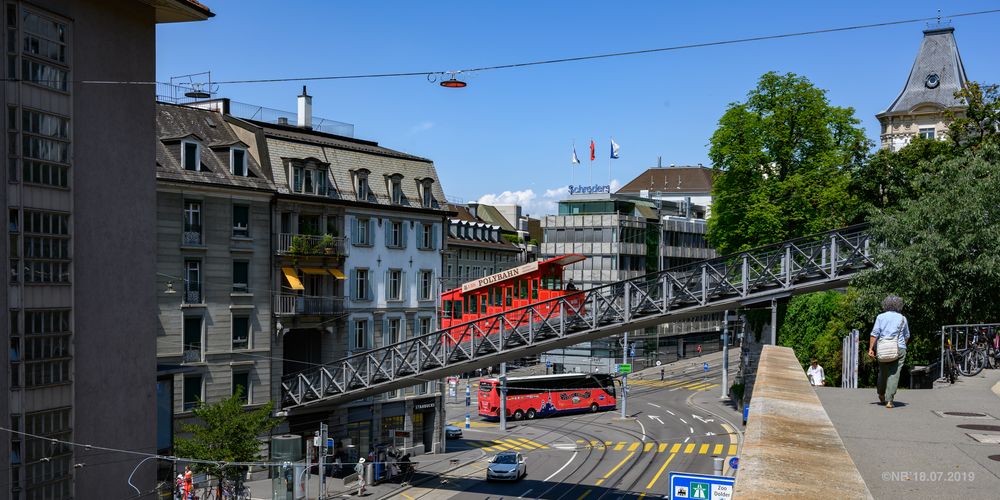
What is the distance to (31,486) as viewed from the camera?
79.2 ft

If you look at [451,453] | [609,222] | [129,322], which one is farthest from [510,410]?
[129,322]

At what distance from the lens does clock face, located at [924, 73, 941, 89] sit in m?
88.9

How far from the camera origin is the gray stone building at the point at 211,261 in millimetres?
41531

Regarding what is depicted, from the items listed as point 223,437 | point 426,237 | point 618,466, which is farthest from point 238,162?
point 618,466

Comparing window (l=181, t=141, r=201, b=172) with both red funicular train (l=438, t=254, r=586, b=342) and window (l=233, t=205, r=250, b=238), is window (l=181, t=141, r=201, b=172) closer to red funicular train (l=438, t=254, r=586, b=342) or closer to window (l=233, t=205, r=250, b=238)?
window (l=233, t=205, r=250, b=238)

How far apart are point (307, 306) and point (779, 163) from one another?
96.0 feet

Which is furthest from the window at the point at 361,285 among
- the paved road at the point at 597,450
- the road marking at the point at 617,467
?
the road marking at the point at 617,467

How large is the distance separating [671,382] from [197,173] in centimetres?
6400

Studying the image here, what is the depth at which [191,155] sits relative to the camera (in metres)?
42.8

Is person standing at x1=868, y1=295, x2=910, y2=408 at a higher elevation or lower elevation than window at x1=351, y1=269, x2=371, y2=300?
higher

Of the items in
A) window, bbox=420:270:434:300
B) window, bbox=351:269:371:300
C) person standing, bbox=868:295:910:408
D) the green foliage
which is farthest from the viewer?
window, bbox=420:270:434:300

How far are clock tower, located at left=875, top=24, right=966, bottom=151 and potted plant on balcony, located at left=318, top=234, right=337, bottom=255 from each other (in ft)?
198

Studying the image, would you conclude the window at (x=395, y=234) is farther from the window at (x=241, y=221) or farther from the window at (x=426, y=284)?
the window at (x=241, y=221)

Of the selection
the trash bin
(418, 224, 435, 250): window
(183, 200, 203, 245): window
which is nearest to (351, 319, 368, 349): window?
(418, 224, 435, 250): window
